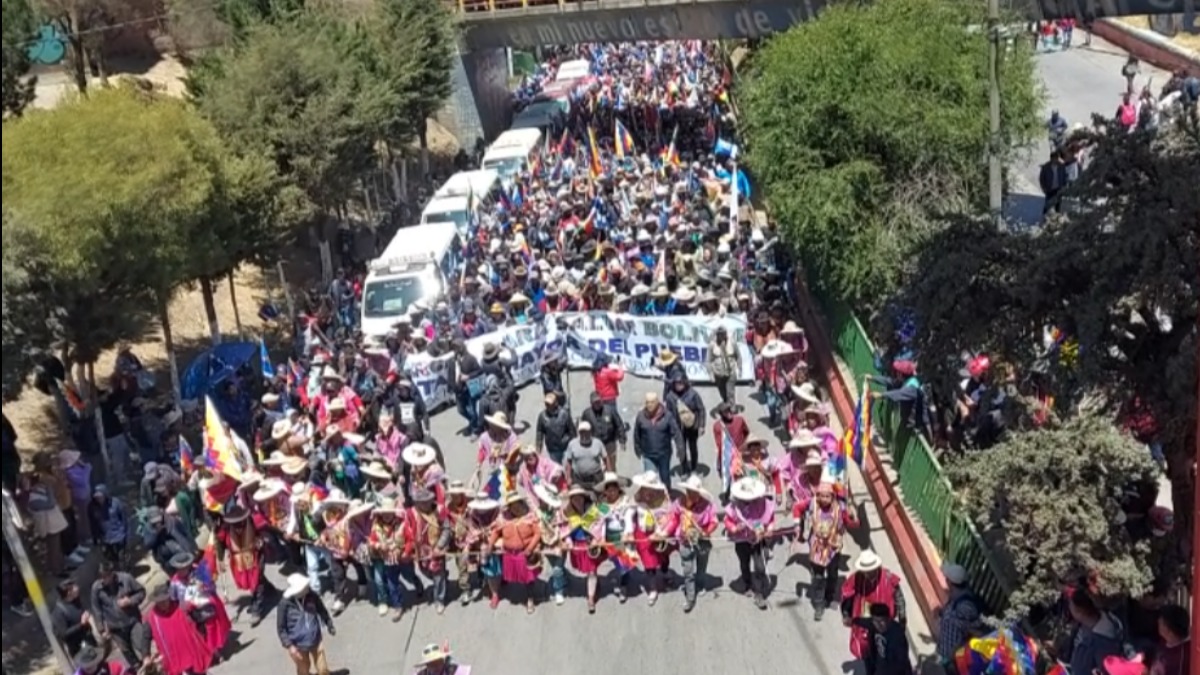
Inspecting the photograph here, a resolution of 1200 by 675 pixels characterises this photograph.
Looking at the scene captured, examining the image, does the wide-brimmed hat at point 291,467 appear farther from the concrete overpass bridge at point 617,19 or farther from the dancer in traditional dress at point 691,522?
the concrete overpass bridge at point 617,19

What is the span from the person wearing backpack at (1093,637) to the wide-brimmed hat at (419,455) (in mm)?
7003

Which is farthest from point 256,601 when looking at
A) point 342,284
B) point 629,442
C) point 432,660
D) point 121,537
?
point 342,284

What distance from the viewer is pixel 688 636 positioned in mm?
12430

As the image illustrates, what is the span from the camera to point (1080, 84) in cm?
3794

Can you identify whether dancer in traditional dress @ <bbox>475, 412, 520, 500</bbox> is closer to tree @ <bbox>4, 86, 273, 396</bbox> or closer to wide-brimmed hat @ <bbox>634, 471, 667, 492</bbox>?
wide-brimmed hat @ <bbox>634, 471, 667, 492</bbox>

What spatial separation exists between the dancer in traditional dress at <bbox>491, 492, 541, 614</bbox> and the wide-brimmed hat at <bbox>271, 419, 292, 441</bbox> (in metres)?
3.82

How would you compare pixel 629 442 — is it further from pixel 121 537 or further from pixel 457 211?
pixel 457 211

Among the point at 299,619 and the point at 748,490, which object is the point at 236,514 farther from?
the point at 748,490

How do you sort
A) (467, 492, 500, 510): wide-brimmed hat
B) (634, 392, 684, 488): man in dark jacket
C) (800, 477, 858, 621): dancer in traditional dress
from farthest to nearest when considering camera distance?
1. (634, 392, 684, 488): man in dark jacket
2. (467, 492, 500, 510): wide-brimmed hat
3. (800, 477, 858, 621): dancer in traditional dress

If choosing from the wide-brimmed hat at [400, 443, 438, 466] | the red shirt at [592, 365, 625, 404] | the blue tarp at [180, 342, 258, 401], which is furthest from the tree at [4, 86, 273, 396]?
the red shirt at [592, 365, 625, 404]

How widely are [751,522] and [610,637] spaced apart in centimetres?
175

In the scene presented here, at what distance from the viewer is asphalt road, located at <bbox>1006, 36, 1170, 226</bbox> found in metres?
28.7

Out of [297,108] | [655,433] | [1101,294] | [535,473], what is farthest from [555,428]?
[297,108]

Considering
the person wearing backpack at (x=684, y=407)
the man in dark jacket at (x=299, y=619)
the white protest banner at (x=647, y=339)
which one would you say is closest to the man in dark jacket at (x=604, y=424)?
the person wearing backpack at (x=684, y=407)
